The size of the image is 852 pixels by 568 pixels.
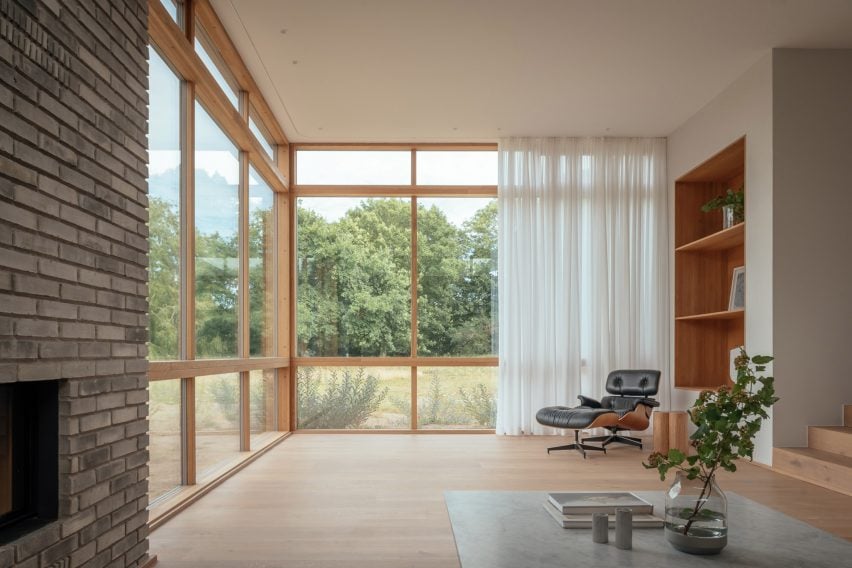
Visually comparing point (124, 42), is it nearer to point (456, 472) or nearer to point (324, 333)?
point (456, 472)

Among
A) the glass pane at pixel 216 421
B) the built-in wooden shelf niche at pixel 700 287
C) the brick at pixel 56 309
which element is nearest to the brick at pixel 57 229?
the brick at pixel 56 309

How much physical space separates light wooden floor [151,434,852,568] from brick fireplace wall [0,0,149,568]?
669mm

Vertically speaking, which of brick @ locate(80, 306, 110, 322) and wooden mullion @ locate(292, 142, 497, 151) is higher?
wooden mullion @ locate(292, 142, 497, 151)

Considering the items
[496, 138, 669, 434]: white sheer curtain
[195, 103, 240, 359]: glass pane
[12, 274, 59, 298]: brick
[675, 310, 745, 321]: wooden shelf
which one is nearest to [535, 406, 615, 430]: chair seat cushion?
[496, 138, 669, 434]: white sheer curtain

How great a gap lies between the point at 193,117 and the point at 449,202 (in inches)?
161

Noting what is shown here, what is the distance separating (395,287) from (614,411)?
2.86 metres

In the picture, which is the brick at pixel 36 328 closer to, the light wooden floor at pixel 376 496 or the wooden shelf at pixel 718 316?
the light wooden floor at pixel 376 496

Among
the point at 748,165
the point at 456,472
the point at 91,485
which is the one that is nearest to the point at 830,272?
the point at 748,165

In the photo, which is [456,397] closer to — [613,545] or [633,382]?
[633,382]

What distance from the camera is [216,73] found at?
5.50m

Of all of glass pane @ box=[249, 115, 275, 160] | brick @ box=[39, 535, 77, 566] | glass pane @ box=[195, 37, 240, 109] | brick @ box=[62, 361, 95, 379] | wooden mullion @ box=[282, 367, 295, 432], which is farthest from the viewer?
wooden mullion @ box=[282, 367, 295, 432]

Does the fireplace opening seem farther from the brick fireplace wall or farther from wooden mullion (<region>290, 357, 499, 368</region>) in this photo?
wooden mullion (<region>290, 357, 499, 368</region>)

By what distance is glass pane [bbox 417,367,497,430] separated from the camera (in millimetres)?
8266

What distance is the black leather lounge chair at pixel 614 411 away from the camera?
6695 millimetres
